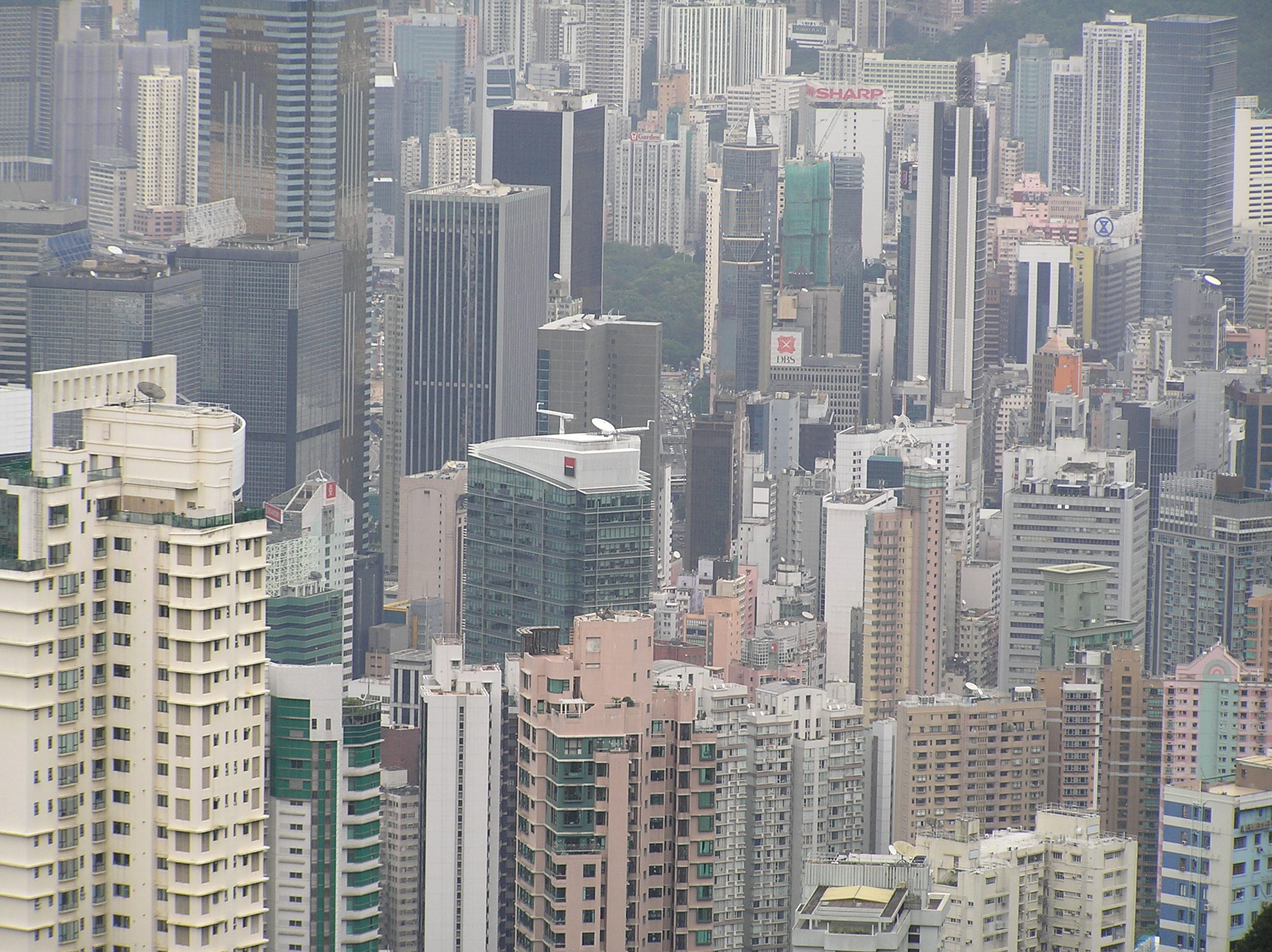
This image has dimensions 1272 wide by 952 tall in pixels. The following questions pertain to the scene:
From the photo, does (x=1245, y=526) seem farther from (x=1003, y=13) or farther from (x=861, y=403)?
(x=1003, y=13)

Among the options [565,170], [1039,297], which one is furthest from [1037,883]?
[1039,297]

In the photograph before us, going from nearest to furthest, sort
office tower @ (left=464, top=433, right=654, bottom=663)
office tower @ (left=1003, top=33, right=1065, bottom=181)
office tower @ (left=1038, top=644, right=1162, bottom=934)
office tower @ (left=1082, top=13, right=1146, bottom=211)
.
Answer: office tower @ (left=464, top=433, right=654, bottom=663) → office tower @ (left=1038, top=644, right=1162, bottom=934) → office tower @ (left=1082, top=13, right=1146, bottom=211) → office tower @ (left=1003, top=33, right=1065, bottom=181)

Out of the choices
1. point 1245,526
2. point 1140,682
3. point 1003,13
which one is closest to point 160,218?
point 1003,13

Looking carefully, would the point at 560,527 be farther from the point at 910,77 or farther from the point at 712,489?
the point at 910,77

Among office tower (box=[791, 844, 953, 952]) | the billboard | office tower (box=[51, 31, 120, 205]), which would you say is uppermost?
office tower (box=[51, 31, 120, 205])

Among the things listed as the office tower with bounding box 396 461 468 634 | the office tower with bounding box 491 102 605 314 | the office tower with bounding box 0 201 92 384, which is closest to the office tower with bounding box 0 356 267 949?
the office tower with bounding box 396 461 468 634

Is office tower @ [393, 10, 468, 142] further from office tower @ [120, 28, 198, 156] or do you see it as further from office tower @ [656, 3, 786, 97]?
office tower @ [656, 3, 786, 97]

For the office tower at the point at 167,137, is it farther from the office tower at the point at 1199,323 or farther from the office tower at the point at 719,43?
the office tower at the point at 1199,323
